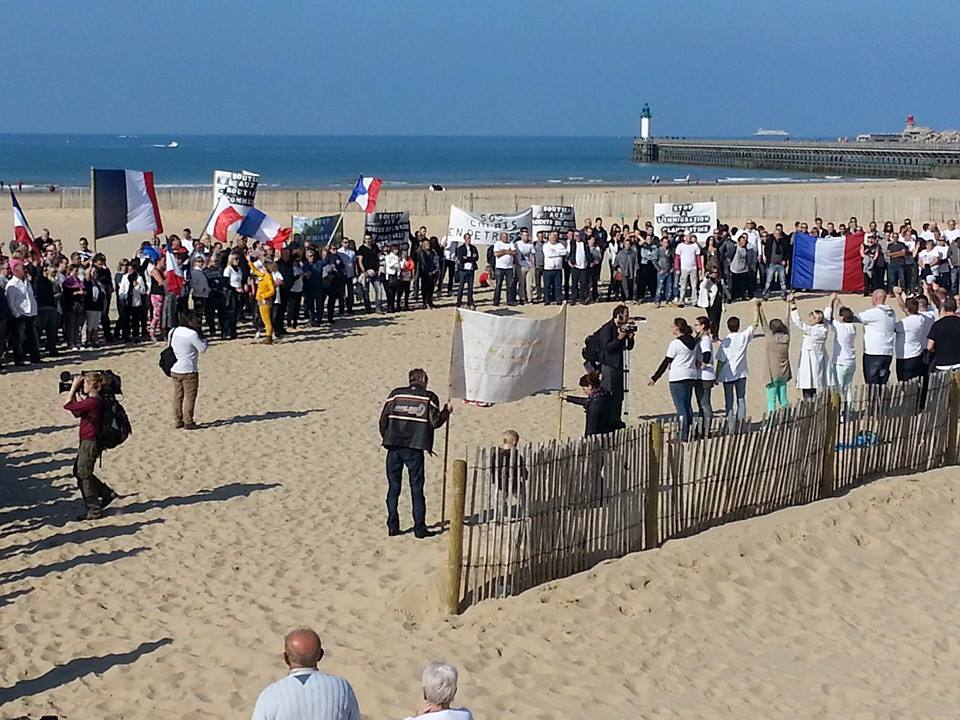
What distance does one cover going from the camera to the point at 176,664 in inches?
330

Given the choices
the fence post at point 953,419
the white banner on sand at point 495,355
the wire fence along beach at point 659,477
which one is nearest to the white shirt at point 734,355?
the wire fence along beach at point 659,477

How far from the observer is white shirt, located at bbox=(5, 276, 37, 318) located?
1897cm

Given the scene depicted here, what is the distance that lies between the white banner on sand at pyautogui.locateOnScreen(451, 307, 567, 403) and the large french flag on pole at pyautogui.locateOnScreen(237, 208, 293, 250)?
11313 millimetres

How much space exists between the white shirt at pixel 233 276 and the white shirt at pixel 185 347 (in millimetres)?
5881

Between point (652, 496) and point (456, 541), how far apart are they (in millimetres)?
1959

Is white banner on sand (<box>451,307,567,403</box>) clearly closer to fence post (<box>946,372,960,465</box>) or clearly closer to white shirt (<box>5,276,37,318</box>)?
fence post (<box>946,372,960,465</box>)

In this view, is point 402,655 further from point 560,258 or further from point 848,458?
point 560,258

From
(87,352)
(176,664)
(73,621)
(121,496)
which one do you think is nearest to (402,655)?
(176,664)

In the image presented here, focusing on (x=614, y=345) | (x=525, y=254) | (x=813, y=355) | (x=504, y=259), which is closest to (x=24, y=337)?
(x=504, y=259)

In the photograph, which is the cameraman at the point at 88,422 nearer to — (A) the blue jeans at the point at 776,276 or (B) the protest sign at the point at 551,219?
(B) the protest sign at the point at 551,219

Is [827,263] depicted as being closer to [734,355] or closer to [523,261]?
[523,261]

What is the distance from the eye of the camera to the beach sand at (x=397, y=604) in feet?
26.8

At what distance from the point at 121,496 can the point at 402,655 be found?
530 centimetres

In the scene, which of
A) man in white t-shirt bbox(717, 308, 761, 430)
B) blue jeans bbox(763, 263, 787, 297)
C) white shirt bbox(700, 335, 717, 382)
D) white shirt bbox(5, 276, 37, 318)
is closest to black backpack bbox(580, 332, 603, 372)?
white shirt bbox(700, 335, 717, 382)
